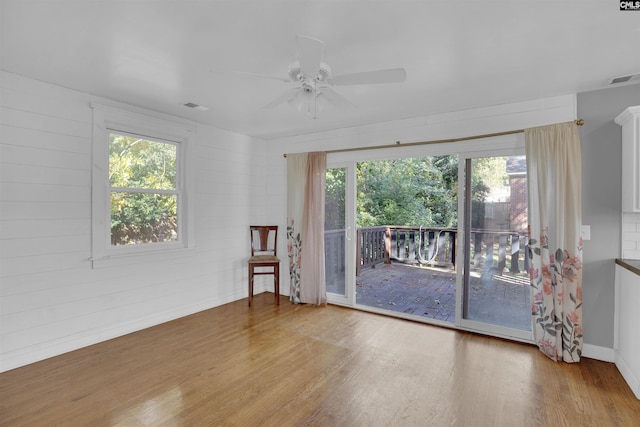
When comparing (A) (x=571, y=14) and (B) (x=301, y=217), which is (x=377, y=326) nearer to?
(B) (x=301, y=217)

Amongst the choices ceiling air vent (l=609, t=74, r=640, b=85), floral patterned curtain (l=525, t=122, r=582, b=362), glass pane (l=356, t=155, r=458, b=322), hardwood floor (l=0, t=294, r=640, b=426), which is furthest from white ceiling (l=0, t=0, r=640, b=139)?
glass pane (l=356, t=155, r=458, b=322)

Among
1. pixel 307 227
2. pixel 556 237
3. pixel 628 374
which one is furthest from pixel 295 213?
pixel 628 374

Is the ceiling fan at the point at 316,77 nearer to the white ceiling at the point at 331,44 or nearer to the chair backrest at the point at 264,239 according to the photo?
the white ceiling at the point at 331,44

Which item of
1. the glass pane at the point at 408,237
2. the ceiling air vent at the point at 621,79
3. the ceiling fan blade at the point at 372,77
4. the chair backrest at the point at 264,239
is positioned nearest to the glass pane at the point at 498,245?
the glass pane at the point at 408,237

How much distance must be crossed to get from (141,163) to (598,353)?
191 inches

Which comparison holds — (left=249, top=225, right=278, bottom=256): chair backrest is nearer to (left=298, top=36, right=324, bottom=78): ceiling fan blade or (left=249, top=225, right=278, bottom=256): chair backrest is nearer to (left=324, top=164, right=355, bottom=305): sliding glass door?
(left=324, top=164, right=355, bottom=305): sliding glass door

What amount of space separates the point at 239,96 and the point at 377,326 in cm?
283

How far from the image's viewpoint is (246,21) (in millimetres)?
1863

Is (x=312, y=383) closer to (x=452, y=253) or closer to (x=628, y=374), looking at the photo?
(x=628, y=374)

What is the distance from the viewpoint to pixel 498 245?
11.0 feet

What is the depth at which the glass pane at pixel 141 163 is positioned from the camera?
11.1 ft

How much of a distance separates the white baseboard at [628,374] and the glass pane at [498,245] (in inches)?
26.3

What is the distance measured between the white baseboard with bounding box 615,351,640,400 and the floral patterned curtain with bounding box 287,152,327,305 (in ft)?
9.72

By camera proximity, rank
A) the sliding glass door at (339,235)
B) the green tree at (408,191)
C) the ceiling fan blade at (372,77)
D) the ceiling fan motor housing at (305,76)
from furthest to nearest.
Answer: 1. the green tree at (408,191)
2. the sliding glass door at (339,235)
3. the ceiling fan motor housing at (305,76)
4. the ceiling fan blade at (372,77)
